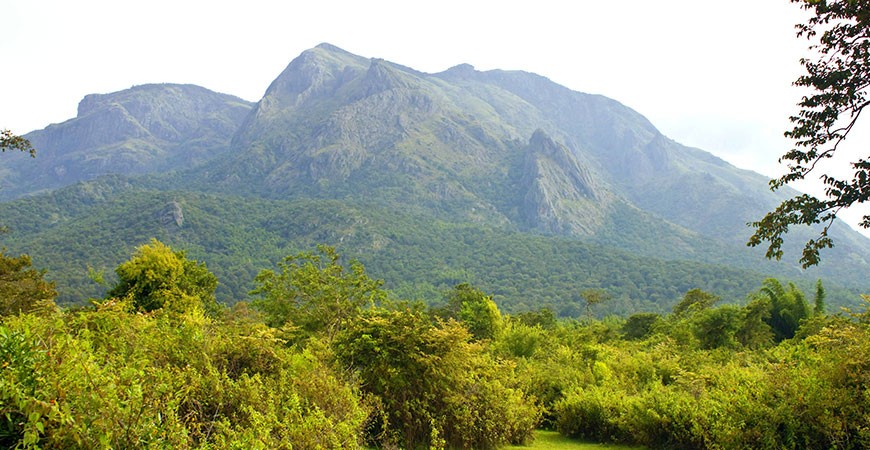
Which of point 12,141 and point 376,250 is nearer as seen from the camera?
point 12,141

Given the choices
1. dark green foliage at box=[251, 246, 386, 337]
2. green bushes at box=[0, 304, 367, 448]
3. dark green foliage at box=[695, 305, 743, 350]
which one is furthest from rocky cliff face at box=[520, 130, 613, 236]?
green bushes at box=[0, 304, 367, 448]

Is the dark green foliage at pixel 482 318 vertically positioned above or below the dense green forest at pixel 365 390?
below

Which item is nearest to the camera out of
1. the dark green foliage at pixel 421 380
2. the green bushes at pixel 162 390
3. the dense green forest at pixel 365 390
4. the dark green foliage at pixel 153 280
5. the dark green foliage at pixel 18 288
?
the green bushes at pixel 162 390

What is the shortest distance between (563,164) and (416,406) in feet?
635

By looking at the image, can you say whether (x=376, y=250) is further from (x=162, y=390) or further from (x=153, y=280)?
(x=162, y=390)

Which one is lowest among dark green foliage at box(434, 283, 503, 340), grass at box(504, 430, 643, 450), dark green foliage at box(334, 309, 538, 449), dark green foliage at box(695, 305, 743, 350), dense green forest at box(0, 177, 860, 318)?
dense green forest at box(0, 177, 860, 318)

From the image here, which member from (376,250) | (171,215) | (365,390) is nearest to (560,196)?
(376,250)

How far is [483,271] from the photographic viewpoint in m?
122

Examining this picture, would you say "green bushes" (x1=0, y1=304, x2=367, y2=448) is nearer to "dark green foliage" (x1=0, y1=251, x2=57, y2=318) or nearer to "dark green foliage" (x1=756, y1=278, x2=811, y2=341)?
"dark green foliage" (x1=0, y1=251, x2=57, y2=318)

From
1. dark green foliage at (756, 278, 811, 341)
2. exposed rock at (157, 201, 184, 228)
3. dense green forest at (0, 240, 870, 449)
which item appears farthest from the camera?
exposed rock at (157, 201, 184, 228)

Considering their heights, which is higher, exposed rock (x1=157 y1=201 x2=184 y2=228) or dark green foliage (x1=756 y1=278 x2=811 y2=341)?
dark green foliage (x1=756 y1=278 x2=811 y2=341)

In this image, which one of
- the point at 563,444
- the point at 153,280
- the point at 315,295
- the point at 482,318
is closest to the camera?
the point at 563,444

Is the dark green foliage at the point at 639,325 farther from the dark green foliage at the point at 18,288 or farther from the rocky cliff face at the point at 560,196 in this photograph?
the rocky cliff face at the point at 560,196

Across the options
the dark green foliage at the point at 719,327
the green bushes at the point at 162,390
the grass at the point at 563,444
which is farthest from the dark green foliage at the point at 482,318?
the green bushes at the point at 162,390
